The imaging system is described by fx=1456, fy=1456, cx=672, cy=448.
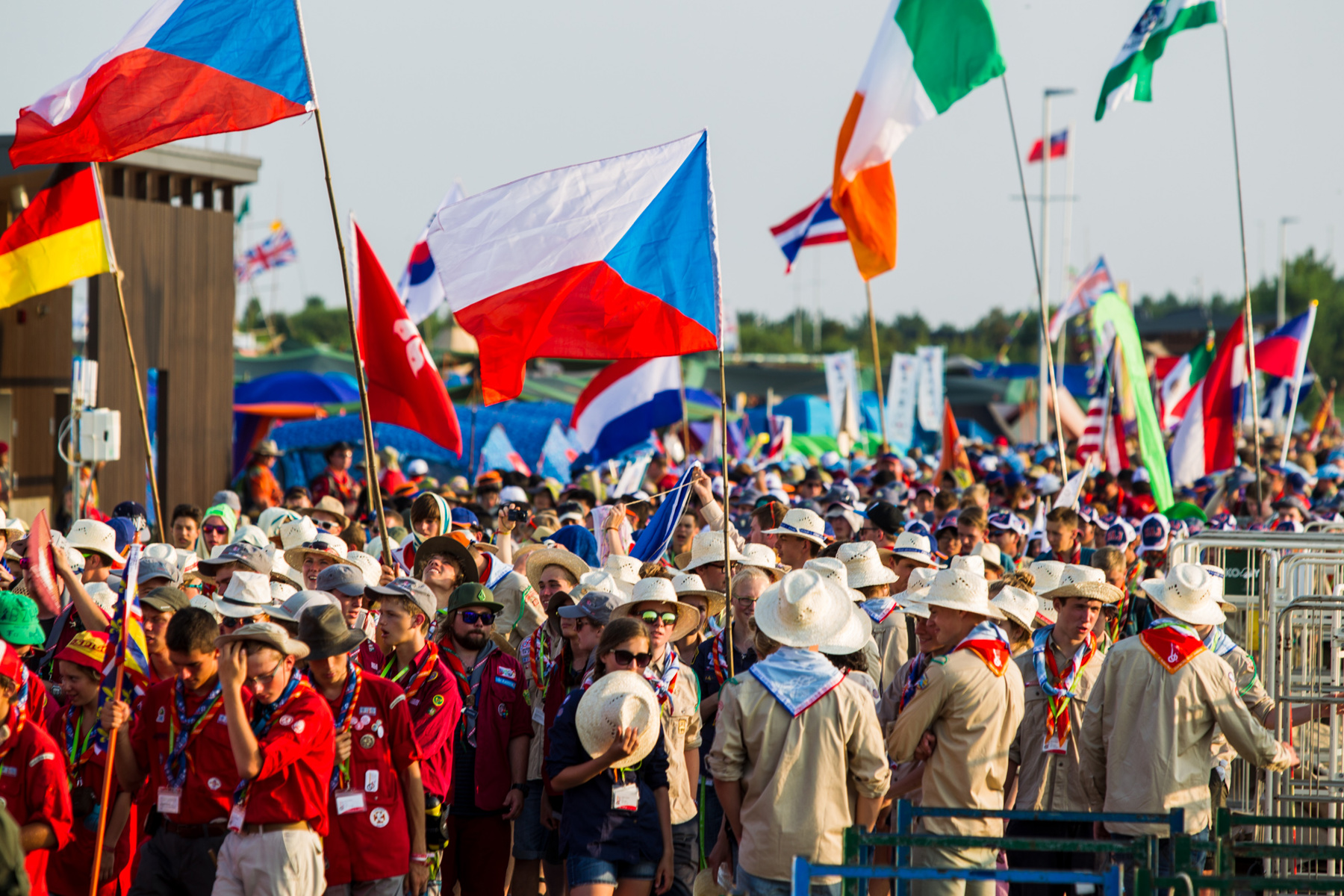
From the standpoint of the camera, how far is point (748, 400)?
50.0 m

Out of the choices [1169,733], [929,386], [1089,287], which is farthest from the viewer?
[929,386]

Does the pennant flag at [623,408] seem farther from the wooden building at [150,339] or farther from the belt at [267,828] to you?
the belt at [267,828]

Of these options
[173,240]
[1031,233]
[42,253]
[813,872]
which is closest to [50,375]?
[173,240]

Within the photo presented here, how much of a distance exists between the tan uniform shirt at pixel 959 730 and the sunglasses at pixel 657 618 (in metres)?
1.13

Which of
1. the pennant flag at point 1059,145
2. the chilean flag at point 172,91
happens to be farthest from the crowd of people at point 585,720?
the pennant flag at point 1059,145

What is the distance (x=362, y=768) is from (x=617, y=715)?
1.00 m

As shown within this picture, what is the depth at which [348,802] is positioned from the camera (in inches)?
218

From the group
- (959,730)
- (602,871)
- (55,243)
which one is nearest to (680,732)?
(602,871)

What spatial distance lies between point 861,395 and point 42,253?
35605 mm

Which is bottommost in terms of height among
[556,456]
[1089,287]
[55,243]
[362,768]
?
[362,768]

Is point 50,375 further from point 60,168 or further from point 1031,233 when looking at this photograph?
point 1031,233

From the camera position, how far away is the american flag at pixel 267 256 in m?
49.4

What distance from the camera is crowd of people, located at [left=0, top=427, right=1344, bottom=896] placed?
5242 millimetres

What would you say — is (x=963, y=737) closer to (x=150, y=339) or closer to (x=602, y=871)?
(x=602, y=871)
